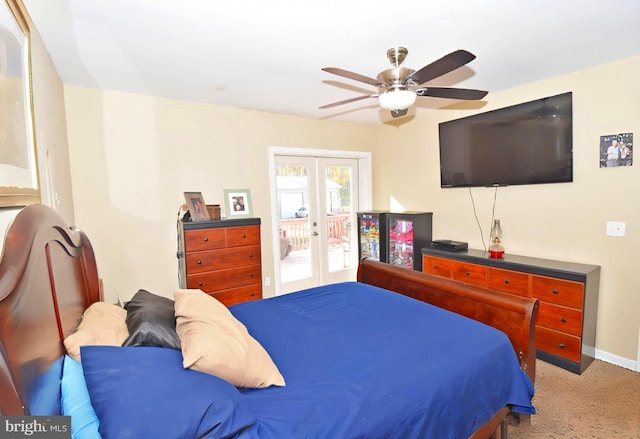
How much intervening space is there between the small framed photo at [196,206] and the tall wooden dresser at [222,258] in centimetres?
16

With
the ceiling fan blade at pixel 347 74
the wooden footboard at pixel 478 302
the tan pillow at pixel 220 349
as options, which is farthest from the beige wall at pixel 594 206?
the tan pillow at pixel 220 349

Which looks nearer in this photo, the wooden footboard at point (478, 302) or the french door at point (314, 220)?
the wooden footboard at point (478, 302)

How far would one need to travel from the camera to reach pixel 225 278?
3.26m

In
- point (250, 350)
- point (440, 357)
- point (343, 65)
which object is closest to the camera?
point (250, 350)

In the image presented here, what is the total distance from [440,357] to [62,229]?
1807 millimetres

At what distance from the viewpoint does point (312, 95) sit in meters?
3.33

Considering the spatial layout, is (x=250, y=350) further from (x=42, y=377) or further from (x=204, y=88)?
(x=204, y=88)

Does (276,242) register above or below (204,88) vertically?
below

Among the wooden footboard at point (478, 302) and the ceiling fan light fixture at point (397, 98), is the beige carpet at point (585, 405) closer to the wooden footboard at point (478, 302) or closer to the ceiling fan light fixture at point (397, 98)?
the wooden footboard at point (478, 302)

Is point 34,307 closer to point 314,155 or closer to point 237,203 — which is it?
point 237,203

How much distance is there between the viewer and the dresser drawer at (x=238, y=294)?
323 centimetres

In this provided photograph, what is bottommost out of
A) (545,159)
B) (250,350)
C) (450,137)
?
(250,350)

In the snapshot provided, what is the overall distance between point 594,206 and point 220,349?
10.5ft

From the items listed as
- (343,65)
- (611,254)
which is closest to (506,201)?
(611,254)
